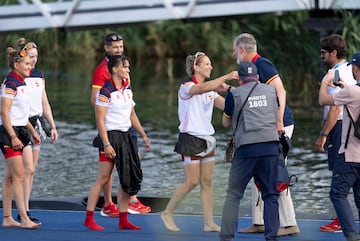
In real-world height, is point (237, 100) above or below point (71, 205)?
above

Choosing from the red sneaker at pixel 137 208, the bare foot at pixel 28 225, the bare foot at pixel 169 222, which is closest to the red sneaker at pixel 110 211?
the red sneaker at pixel 137 208

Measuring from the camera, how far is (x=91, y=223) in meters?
9.97

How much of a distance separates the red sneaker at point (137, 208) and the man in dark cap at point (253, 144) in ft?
6.21

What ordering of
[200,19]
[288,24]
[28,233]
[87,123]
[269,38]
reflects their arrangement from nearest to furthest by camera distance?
1. [28,233]
2. [87,123]
3. [200,19]
4. [269,38]
5. [288,24]

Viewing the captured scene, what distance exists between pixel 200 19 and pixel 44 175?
25.6ft

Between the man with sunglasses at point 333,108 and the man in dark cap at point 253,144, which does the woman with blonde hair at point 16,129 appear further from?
the man with sunglasses at point 333,108

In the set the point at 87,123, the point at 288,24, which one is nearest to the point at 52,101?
the point at 87,123

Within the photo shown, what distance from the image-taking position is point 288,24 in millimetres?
28062

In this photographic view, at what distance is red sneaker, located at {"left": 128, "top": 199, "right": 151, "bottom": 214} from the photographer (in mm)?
10828

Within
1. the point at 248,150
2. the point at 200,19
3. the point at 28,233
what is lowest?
the point at 28,233

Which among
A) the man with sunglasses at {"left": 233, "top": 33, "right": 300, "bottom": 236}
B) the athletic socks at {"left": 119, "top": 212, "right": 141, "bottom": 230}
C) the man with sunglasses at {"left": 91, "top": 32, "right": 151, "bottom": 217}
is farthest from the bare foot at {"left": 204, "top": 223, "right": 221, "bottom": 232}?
the man with sunglasses at {"left": 91, "top": 32, "right": 151, "bottom": 217}

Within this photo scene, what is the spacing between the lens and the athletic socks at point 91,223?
995 centimetres

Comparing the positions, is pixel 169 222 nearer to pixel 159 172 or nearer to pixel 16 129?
pixel 16 129

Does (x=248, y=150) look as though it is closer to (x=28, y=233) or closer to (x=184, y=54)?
(x=28, y=233)
